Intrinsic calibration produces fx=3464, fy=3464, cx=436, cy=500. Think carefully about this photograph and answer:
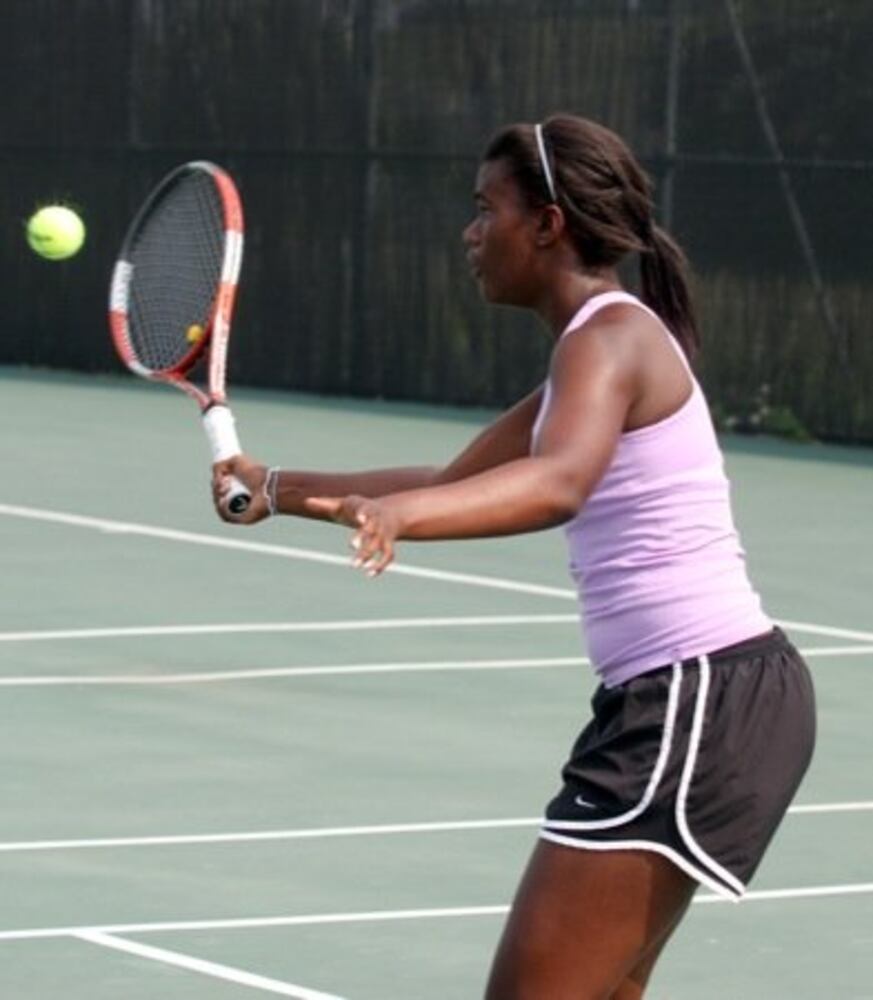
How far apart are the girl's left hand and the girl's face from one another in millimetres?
571

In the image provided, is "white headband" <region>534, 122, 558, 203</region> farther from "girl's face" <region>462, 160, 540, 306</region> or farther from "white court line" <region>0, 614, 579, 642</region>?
"white court line" <region>0, 614, 579, 642</region>

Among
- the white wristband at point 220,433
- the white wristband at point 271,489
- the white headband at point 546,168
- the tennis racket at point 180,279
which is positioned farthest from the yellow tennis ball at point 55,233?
the white headband at point 546,168

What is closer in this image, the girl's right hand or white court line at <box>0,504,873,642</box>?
the girl's right hand

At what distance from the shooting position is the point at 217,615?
11492mm

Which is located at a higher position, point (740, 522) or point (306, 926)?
point (306, 926)

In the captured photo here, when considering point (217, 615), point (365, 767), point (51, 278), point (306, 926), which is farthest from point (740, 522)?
point (51, 278)

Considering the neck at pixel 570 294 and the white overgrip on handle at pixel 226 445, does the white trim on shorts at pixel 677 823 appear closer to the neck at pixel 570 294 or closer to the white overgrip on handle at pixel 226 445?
the neck at pixel 570 294

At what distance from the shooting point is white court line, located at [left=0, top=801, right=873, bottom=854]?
766 centimetres

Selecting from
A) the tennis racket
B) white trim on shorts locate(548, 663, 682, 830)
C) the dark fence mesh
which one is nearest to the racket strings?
the tennis racket

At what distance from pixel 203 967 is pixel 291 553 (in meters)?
6.75

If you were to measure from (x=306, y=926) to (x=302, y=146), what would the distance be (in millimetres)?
15034

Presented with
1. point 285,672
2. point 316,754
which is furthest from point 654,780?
point 285,672

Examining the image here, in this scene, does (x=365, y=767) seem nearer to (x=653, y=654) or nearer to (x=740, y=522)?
(x=653, y=654)

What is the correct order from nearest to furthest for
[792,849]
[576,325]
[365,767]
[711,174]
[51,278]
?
1. [576,325]
2. [792,849]
3. [365,767]
4. [711,174]
5. [51,278]
